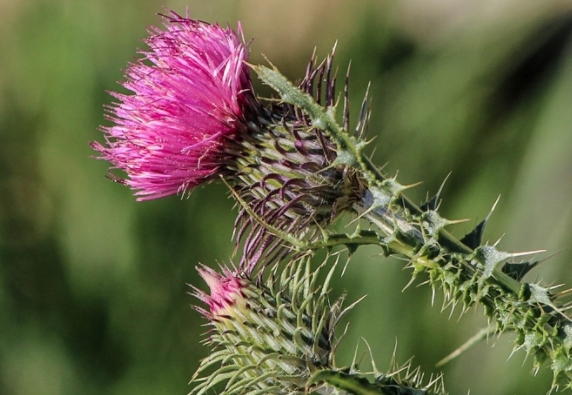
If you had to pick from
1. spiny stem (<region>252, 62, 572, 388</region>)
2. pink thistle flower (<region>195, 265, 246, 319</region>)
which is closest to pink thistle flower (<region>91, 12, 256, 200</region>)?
pink thistle flower (<region>195, 265, 246, 319</region>)

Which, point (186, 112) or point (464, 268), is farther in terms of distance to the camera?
point (186, 112)

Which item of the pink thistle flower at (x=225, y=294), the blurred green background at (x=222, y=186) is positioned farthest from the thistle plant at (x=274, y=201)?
the blurred green background at (x=222, y=186)

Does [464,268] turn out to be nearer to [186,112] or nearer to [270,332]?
[270,332]

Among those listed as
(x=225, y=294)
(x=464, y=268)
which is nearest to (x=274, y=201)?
(x=225, y=294)

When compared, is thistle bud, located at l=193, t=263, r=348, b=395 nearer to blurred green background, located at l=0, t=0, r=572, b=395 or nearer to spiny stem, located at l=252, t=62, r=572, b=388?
spiny stem, located at l=252, t=62, r=572, b=388

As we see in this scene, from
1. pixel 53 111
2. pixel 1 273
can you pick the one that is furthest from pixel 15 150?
pixel 1 273

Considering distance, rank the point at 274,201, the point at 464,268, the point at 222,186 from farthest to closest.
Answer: the point at 222,186, the point at 274,201, the point at 464,268

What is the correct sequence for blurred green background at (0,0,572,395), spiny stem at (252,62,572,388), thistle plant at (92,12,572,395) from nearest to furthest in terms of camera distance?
spiny stem at (252,62,572,388)
thistle plant at (92,12,572,395)
blurred green background at (0,0,572,395)
